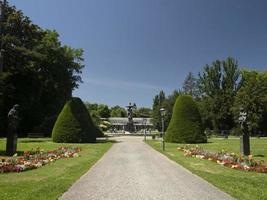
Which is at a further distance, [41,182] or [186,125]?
[186,125]

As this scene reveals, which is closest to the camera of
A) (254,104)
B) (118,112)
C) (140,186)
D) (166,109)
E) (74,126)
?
(140,186)

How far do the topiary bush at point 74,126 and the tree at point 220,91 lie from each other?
41.1 m

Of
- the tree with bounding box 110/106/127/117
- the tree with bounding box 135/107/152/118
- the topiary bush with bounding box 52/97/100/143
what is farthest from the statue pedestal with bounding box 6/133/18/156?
the tree with bounding box 110/106/127/117

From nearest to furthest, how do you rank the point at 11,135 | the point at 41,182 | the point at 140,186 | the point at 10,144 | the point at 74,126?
the point at 140,186, the point at 41,182, the point at 10,144, the point at 11,135, the point at 74,126

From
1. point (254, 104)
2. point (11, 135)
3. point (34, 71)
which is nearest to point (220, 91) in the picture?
point (254, 104)

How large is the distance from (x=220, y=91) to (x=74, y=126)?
45254 mm

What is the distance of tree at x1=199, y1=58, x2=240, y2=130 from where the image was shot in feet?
230

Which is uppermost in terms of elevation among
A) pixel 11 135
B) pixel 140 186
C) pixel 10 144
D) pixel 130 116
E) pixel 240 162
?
pixel 130 116

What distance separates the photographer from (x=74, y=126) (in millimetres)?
33094

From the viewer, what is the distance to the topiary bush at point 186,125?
3319 centimetres

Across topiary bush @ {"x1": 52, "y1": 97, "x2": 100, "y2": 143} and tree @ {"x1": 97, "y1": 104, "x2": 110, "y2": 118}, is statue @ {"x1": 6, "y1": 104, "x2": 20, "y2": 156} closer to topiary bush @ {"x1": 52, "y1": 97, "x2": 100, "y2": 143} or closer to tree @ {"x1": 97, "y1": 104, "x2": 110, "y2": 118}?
topiary bush @ {"x1": 52, "y1": 97, "x2": 100, "y2": 143}

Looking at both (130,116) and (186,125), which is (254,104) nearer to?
(130,116)

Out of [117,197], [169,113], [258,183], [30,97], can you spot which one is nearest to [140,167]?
[258,183]

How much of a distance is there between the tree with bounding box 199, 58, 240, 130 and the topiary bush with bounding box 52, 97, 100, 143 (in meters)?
41.1
